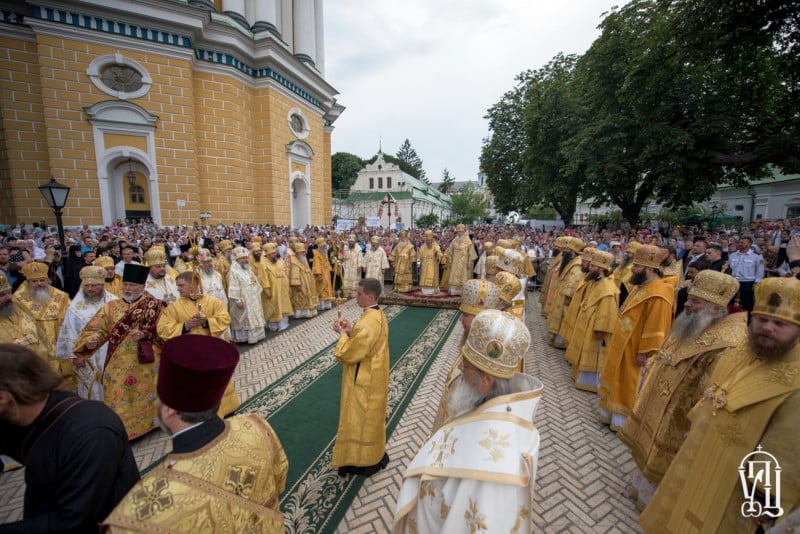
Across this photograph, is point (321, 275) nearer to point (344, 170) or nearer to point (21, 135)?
point (21, 135)

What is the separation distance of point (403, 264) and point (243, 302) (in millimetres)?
5735

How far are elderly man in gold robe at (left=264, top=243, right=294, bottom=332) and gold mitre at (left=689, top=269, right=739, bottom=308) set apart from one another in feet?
25.7

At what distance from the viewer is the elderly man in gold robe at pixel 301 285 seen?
9.32 metres

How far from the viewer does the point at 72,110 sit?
1430 cm

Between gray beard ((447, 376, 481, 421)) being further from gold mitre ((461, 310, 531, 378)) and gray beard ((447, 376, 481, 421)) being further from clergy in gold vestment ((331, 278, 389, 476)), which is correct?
clergy in gold vestment ((331, 278, 389, 476))

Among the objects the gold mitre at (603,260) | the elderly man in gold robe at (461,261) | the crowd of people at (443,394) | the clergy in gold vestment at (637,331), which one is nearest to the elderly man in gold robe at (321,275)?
the crowd of people at (443,394)

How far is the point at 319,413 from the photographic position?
16.1 ft

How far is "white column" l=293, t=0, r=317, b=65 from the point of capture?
23.1 meters

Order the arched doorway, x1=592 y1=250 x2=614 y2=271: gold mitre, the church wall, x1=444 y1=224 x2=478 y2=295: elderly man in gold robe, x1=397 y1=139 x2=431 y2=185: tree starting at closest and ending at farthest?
1. x1=592 y1=250 x2=614 y2=271: gold mitre
2. x1=444 y1=224 x2=478 y2=295: elderly man in gold robe
3. the church wall
4. the arched doorway
5. x1=397 y1=139 x2=431 y2=185: tree

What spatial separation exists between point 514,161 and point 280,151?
17938 mm

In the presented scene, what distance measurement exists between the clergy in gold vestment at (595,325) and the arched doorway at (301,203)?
824 inches

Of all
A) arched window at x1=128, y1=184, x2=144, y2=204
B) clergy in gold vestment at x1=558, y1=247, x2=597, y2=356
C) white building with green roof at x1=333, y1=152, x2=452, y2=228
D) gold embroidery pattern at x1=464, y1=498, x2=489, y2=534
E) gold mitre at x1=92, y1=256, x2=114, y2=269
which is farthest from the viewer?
white building with green roof at x1=333, y1=152, x2=452, y2=228

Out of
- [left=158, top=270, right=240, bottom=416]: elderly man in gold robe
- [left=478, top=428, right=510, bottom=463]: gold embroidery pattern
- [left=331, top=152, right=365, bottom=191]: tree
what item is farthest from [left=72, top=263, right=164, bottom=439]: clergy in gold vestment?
[left=331, top=152, right=365, bottom=191]: tree

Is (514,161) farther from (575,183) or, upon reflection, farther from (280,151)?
(280,151)
